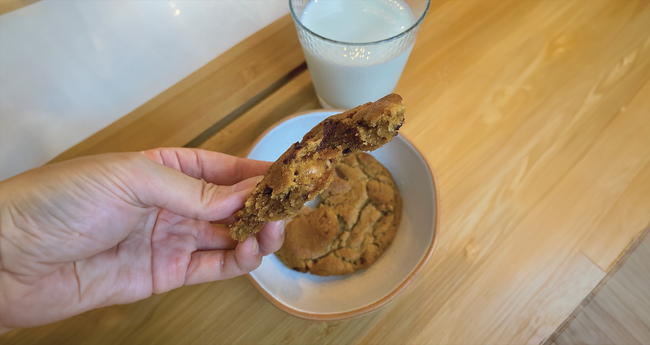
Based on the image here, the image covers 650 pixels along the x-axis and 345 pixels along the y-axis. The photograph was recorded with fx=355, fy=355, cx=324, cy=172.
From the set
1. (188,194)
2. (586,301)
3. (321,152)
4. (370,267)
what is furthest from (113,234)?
(586,301)

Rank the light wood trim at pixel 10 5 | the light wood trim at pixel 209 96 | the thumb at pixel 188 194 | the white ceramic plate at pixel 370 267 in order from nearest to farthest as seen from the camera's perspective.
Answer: the thumb at pixel 188 194 < the white ceramic plate at pixel 370 267 < the light wood trim at pixel 209 96 < the light wood trim at pixel 10 5

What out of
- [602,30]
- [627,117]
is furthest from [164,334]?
[602,30]

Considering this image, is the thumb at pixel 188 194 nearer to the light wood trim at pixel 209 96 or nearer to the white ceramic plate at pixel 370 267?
the white ceramic plate at pixel 370 267

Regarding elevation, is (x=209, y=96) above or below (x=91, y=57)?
below

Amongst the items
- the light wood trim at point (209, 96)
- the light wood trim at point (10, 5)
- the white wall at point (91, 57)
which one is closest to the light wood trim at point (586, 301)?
the light wood trim at point (209, 96)

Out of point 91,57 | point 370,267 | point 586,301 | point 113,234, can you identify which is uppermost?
point 91,57

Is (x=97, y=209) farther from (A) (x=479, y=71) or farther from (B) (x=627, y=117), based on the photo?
(B) (x=627, y=117)

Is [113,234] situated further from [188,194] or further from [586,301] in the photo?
[586,301]

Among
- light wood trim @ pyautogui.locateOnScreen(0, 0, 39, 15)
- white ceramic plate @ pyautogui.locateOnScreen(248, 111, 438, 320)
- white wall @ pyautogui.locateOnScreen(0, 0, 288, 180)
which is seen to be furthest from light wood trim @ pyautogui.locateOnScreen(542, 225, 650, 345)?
light wood trim @ pyautogui.locateOnScreen(0, 0, 39, 15)
